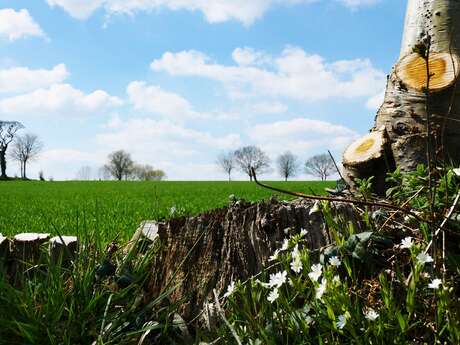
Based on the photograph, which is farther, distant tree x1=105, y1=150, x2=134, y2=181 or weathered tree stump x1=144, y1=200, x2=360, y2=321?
distant tree x1=105, y1=150, x2=134, y2=181

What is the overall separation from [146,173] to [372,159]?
3183 inches

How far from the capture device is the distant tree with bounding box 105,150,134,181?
8250 centimetres

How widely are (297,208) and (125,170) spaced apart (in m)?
81.3

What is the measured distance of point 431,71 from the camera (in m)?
5.30

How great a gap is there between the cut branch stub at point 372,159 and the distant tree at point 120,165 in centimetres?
7852

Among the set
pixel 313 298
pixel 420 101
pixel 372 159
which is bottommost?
pixel 313 298

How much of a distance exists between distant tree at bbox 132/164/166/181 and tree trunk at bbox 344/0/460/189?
79.5m

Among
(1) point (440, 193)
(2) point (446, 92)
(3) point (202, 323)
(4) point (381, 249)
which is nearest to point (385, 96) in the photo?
(2) point (446, 92)

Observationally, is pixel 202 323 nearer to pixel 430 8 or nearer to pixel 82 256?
pixel 82 256

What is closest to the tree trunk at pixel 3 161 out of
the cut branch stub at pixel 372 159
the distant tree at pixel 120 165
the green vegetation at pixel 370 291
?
the distant tree at pixel 120 165

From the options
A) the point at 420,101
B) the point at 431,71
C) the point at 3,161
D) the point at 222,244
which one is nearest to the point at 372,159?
the point at 420,101

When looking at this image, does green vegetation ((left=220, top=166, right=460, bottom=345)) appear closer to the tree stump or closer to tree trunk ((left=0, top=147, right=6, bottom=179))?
the tree stump

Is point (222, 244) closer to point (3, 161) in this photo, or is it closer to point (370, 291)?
point (370, 291)

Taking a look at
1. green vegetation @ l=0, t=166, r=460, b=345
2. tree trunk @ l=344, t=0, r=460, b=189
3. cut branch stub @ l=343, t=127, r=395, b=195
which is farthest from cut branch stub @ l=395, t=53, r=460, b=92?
green vegetation @ l=0, t=166, r=460, b=345
